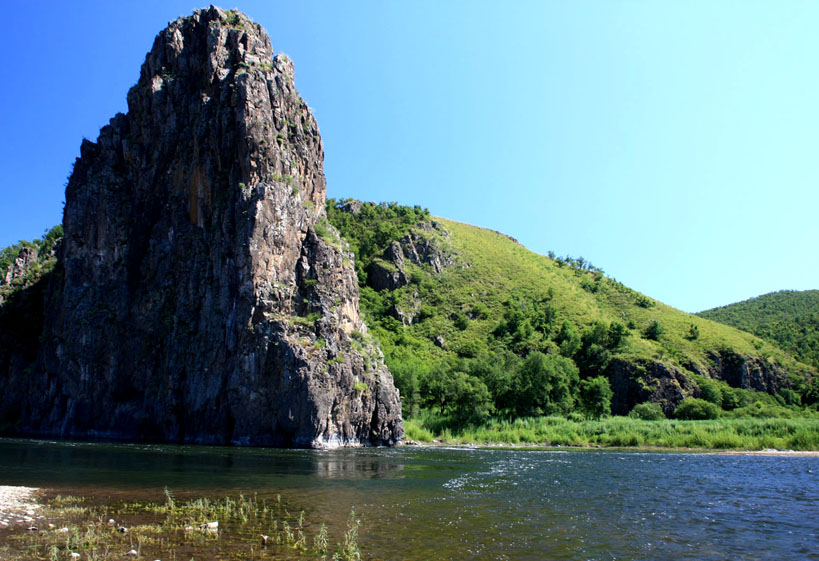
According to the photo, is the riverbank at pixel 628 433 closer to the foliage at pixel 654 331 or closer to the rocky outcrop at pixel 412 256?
the foliage at pixel 654 331

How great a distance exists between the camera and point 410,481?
32.0 meters

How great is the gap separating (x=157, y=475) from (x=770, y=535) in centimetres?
3080

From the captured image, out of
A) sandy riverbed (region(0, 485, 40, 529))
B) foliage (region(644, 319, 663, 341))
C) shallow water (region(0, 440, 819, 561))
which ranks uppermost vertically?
foliage (region(644, 319, 663, 341))

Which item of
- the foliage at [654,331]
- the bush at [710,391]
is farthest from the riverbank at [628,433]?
the foliage at [654,331]

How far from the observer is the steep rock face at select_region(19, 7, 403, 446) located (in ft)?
224

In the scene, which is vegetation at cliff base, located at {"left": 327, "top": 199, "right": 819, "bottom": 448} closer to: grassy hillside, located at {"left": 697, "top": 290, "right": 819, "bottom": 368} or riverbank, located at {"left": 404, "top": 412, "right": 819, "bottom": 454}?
riverbank, located at {"left": 404, "top": 412, "right": 819, "bottom": 454}

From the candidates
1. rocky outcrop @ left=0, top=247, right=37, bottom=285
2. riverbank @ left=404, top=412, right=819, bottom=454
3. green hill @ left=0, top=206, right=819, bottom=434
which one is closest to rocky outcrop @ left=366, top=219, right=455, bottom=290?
green hill @ left=0, top=206, right=819, bottom=434

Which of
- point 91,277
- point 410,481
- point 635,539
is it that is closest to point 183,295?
point 91,277

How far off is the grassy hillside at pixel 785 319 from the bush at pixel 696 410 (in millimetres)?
54415

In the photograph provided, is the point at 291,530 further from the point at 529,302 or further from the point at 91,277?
the point at 529,302

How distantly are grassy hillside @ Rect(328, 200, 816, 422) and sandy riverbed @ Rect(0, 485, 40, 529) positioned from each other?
63.0 meters

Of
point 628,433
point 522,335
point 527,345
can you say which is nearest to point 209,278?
point 628,433

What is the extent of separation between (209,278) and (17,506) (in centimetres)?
6132

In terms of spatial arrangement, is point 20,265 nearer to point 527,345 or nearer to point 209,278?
point 209,278
